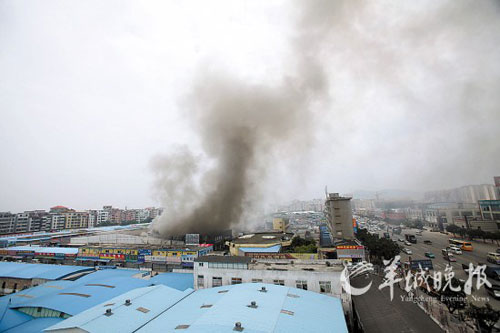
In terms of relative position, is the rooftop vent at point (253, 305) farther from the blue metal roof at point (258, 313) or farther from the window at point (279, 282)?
the window at point (279, 282)

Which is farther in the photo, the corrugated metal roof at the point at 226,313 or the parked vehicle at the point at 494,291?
the parked vehicle at the point at 494,291

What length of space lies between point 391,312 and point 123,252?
90.1 feet

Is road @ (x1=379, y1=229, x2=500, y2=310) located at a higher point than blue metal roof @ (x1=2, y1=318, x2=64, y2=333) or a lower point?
lower

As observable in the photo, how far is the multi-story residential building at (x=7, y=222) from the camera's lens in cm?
5928

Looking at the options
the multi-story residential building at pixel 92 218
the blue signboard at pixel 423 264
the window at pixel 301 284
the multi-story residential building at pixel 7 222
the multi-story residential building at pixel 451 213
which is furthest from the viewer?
the multi-story residential building at pixel 92 218

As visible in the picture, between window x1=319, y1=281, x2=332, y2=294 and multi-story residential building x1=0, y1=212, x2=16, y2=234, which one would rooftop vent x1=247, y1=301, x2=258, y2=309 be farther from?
multi-story residential building x1=0, y1=212, x2=16, y2=234

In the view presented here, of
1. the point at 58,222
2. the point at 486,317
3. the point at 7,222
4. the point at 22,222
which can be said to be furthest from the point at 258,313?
the point at 58,222

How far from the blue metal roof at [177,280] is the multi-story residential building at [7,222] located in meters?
67.1

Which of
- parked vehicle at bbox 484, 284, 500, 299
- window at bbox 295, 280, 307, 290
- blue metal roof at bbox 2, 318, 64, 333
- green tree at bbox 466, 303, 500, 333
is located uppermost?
window at bbox 295, 280, 307, 290

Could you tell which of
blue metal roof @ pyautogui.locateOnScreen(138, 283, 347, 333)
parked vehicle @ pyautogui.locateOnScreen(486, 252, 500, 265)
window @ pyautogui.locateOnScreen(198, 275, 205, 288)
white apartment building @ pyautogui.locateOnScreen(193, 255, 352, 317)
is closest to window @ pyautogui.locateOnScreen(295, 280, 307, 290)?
white apartment building @ pyautogui.locateOnScreen(193, 255, 352, 317)

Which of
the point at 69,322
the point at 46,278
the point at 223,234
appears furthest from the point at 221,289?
the point at 223,234

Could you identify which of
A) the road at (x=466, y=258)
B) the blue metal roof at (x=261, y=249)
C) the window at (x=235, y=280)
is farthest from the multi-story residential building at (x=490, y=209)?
the window at (x=235, y=280)

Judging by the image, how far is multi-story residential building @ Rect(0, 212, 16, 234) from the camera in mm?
59281

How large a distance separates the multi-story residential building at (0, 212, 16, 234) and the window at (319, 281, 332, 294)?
81.6 metres
